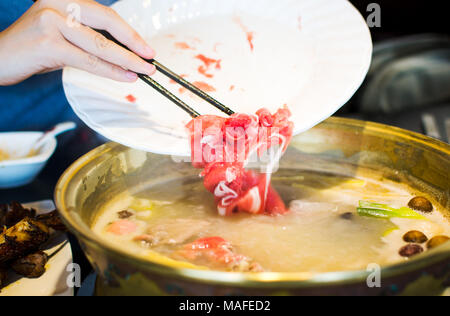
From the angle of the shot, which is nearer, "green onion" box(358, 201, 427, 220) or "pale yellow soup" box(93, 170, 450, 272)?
"pale yellow soup" box(93, 170, 450, 272)

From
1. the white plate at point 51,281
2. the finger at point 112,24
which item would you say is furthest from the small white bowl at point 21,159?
the finger at point 112,24

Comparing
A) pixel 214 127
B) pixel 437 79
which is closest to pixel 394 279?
pixel 214 127

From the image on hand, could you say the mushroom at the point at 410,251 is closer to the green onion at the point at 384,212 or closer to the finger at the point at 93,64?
the green onion at the point at 384,212

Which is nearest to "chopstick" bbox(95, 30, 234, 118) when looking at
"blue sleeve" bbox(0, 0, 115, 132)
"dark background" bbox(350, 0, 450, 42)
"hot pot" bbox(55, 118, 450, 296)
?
"hot pot" bbox(55, 118, 450, 296)

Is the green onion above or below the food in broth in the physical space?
below

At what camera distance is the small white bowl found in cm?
168

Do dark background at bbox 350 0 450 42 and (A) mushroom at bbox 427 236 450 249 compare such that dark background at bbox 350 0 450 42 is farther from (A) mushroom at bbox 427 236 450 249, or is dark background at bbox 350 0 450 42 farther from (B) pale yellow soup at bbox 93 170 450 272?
(A) mushroom at bbox 427 236 450 249

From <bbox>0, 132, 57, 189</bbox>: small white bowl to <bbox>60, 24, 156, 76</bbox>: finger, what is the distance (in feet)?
1.87

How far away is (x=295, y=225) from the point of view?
1.39 metres

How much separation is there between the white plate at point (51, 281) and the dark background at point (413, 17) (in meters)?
5.28

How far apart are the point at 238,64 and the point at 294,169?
481 mm
